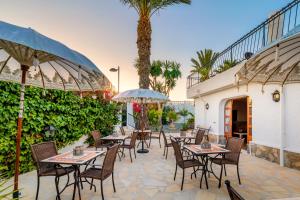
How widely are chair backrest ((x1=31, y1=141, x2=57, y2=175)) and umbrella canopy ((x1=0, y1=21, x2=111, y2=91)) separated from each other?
133cm

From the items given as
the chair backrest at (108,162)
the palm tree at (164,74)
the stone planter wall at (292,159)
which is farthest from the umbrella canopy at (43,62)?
the palm tree at (164,74)

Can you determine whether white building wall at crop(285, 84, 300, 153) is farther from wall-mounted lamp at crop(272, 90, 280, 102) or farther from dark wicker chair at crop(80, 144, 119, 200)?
dark wicker chair at crop(80, 144, 119, 200)

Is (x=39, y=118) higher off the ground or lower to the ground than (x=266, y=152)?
higher

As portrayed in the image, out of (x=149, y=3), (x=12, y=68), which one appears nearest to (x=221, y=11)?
(x=149, y=3)

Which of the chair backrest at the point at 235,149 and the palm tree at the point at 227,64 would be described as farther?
the palm tree at the point at 227,64

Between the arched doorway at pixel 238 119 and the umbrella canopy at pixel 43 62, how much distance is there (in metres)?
7.04

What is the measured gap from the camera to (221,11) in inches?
454

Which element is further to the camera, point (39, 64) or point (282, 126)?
point (282, 126)

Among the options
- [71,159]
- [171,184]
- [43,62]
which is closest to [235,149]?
[171,184]

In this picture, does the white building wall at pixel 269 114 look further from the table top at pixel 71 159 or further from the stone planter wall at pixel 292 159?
the table top at pixel 71 159

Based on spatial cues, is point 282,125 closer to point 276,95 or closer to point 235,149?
point 276,95

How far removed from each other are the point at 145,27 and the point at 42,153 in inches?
359

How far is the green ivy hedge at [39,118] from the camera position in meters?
4.78

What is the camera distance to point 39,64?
11.9 feet
